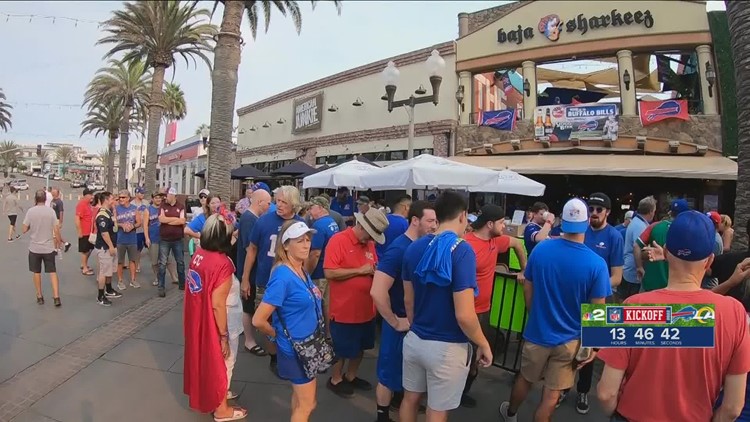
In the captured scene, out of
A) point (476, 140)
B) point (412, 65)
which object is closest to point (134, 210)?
point (476, 140)

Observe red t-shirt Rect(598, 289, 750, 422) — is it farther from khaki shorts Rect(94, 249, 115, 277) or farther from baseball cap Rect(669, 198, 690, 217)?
khaki shorts Rect(94, 249, 115, 277)

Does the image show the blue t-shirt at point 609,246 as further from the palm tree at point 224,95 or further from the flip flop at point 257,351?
the palm tree at point 224,95

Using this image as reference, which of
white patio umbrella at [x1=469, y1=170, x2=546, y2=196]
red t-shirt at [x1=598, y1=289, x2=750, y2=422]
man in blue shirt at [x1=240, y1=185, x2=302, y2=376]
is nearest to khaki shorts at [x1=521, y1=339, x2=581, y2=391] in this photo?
red t-shirt at [x1=598, y1=289, x2=750, y2=422]

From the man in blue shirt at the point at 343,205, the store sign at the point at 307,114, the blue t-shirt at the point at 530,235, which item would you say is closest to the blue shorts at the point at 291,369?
the blue t-shirt at the point at 530,235

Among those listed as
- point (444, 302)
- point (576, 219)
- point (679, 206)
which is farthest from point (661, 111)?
point (444, 302)

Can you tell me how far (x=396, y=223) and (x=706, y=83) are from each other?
13589 millimetres

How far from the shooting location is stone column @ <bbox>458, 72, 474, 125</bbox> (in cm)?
1708

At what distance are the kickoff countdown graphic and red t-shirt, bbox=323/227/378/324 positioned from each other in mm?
2545

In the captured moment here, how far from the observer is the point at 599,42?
14570mm

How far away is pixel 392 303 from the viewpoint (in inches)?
146

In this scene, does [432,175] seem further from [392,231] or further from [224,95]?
[224,95]

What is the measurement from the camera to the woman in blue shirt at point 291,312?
2879 millimetres

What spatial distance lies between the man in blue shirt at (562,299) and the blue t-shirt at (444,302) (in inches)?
30.9

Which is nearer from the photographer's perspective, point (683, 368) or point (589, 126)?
point (683, 368)
